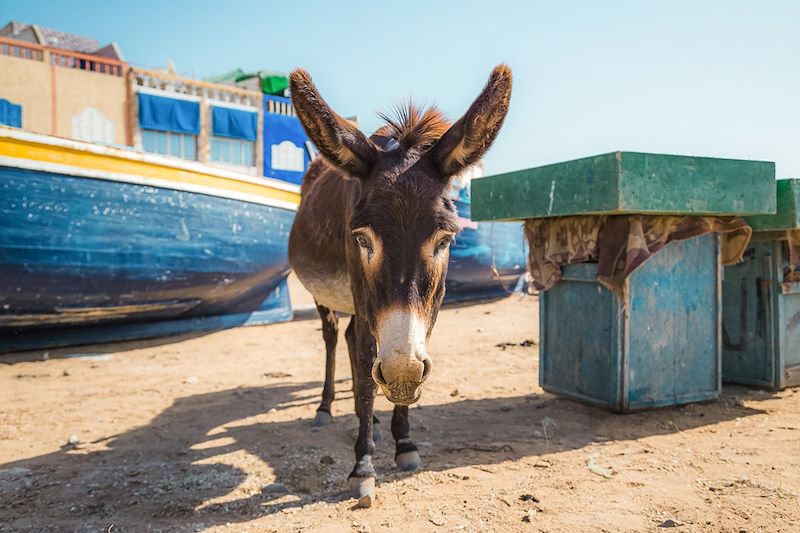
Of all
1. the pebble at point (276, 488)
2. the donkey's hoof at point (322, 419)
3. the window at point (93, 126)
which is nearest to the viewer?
→ the pebble at point (276, 488)

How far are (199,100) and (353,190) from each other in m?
15.6

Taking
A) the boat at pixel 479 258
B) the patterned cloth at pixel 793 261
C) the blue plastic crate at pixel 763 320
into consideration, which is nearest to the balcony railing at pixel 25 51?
the boat at pixel 479 258

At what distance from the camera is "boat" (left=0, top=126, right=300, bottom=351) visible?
18.5ft

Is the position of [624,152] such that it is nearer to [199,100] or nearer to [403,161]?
[403,161]

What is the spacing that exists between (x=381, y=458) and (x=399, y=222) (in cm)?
171

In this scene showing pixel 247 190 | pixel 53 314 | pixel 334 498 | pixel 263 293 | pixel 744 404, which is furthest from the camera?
pixel 263 293

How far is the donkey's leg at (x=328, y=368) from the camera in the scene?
3861 mm

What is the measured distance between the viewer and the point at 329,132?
225 cm

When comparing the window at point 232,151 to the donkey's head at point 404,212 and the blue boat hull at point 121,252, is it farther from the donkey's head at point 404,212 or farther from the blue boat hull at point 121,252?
the donkey's head at point 404,212

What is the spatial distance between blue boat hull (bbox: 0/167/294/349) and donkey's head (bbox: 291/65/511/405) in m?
4.94

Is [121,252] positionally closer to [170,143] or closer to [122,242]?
[122,242]

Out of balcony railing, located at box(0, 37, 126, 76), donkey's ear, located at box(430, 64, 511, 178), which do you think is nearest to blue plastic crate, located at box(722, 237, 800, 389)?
donkey's ear, located at box(430, 64, 511, 178)

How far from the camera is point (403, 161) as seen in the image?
2342 mm

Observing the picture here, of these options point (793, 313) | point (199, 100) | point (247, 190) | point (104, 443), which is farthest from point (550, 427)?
point (199, 100)
